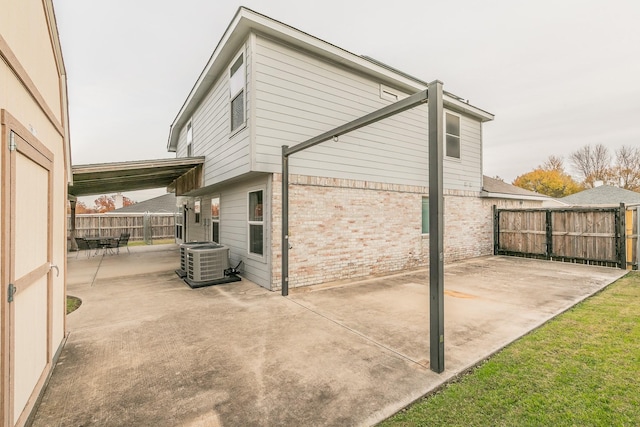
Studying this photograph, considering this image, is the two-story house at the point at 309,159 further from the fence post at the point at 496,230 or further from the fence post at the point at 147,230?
the fence post at the point at 147,230

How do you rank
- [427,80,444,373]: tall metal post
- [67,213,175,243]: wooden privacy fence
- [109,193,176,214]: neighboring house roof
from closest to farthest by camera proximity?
[427,80,444,373]: tall metal post < [67,213,175,243]: wooden privacy fence < [109,193,176,214]: neighboring house roof

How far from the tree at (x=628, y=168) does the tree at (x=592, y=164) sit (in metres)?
0.74

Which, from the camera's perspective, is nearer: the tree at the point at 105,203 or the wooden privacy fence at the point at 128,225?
the wooden privacy fence at the point at 128,225

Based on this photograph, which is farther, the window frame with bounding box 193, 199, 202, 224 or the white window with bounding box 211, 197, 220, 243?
the window frame with bounding box 193, 199, 202, 224

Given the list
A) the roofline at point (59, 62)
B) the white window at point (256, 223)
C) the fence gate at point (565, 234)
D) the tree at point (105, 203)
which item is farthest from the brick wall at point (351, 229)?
the tree at point (105, 203)

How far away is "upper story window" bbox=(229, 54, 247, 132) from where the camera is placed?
6.48 meters

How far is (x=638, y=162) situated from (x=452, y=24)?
1504 inches

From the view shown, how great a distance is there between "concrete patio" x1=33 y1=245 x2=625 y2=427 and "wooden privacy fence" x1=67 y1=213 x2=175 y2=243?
42.1ft

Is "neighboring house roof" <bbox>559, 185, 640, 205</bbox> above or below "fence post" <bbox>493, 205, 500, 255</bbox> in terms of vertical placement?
above

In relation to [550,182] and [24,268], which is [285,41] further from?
[550,182]

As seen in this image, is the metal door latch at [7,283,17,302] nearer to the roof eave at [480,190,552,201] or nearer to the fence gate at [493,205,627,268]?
the roof eave at [480,190,552,201]

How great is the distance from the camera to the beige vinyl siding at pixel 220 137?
6289 millimetres

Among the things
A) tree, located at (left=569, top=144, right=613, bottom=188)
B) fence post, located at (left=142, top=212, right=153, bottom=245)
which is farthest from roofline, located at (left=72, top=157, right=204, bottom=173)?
tree, located at (left=569, top=144, right=613, bottom=188)

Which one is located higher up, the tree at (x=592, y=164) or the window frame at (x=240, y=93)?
the tree at (x=592, y=164)
